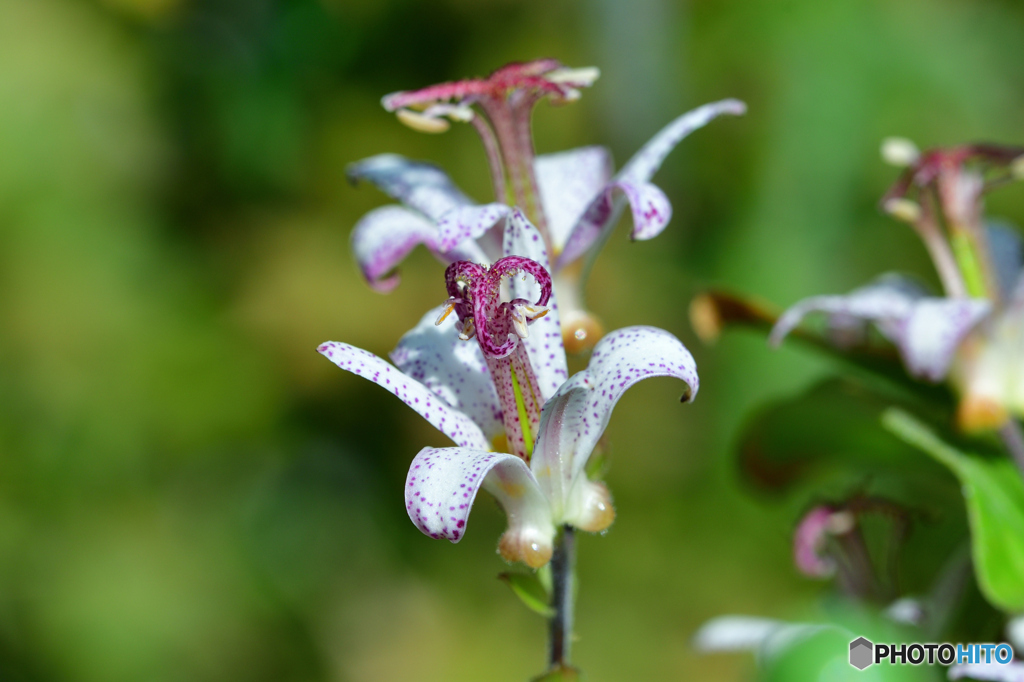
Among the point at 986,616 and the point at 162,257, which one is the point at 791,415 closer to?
the point at 986,616

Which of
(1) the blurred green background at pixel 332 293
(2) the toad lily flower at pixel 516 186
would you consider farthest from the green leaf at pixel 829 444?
(1) the blurred green background at pixel 332 293

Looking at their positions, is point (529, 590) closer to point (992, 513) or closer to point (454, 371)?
point (454, 371)

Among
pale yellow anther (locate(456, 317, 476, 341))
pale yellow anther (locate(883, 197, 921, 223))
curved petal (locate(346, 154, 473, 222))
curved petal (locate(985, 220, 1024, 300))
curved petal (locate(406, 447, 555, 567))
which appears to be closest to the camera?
curved petal (locate(406, 447, 555, 567))

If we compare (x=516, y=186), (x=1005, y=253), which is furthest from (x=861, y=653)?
(x=1005, y=253)

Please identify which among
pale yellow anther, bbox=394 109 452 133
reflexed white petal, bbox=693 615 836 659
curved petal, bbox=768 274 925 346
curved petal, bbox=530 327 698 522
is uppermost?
pale yellow anther, bbox=394 109 452 133

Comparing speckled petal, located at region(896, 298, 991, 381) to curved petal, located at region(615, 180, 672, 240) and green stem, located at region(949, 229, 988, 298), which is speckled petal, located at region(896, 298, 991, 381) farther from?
curved petal, located at region(615, 180, 672, 240)

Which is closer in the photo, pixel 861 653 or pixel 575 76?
pixel 861 653

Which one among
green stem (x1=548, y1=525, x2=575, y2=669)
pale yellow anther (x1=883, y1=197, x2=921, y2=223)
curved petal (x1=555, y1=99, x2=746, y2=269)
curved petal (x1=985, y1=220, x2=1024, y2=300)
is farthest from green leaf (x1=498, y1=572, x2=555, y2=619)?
curved petal (x1=985, y1=220, x2=1024, y2=300)
